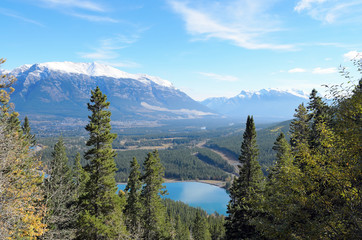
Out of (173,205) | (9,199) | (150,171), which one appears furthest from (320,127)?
(173,205)

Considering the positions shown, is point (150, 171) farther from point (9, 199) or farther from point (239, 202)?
point (9, 199)

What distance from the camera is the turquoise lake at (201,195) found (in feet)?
467

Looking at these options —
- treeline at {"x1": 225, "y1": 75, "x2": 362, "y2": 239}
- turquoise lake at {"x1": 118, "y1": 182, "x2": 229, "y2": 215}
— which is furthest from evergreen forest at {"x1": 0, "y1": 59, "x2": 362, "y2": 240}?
turquoise lake at {"x1": 118, "y1": 182, "x2": 229, "y2": 215}

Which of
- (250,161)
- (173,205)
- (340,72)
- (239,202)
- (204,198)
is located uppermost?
(340,72)

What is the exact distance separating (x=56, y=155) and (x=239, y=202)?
32.7 meters

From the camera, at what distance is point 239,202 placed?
97.0 feet

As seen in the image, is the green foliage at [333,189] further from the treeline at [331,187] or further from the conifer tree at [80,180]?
the conifer tree at [80,180]

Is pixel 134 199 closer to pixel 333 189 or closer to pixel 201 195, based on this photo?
pixel 333 189

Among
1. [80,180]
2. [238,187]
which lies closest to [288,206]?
[238,187]

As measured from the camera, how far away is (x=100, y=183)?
71.3ft

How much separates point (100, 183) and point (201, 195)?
15176 cm

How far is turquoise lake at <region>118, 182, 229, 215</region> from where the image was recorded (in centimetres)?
14225

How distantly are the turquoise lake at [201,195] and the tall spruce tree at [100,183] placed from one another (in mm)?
122225

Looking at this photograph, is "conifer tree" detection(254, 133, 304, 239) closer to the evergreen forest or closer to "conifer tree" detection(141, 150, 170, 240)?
the evergreen forest
